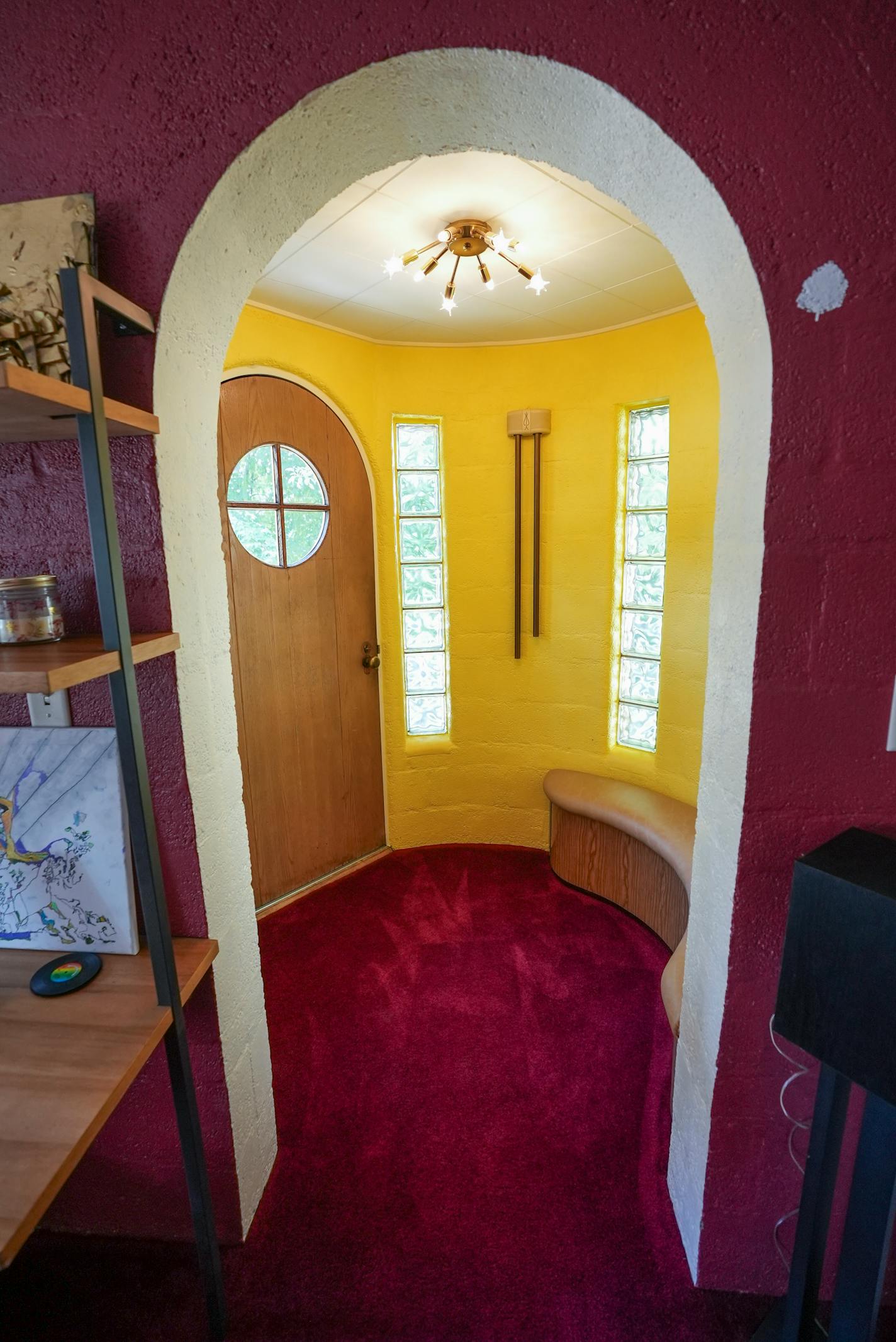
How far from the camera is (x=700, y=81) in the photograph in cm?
91

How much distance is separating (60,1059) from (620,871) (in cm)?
213

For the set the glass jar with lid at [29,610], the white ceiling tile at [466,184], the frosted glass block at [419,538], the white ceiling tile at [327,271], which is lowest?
the glass jar with lid at [29,610]

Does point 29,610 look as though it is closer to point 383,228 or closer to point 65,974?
point 65,974

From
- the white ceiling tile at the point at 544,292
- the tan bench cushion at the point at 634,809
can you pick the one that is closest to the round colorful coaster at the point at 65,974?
the tan bench cushion at the point at 634,809

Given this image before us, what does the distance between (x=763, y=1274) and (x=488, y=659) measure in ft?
7.39

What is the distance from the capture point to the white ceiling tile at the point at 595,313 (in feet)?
7.94

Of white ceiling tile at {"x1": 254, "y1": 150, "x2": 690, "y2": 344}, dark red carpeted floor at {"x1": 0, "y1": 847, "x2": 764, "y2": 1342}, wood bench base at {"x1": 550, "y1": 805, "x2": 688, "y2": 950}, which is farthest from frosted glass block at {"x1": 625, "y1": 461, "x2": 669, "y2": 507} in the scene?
dark red carpeted floor at {"x1": 0, "y1": 847, "x2": 764, "y2": 1342}

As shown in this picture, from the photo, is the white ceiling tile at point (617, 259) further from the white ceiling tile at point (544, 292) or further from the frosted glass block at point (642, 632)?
the frosted glass block at point (642, 632)

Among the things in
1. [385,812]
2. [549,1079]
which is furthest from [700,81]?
[385,812]

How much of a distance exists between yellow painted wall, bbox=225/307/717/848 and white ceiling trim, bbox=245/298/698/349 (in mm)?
17

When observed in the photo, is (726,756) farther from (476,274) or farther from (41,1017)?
(476,274)

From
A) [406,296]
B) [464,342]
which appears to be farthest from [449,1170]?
[464,342]

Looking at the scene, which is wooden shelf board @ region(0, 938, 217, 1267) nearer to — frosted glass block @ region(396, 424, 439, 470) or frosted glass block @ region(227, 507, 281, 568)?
frosted glass block @ region(227, 507, 281, 568)

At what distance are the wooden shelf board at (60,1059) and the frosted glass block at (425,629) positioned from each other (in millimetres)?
2023
